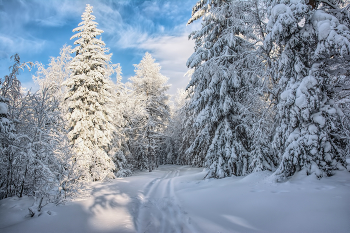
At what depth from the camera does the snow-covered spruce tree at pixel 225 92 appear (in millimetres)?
9922

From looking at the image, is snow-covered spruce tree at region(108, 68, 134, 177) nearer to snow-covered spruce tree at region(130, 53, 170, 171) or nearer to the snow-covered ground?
snow-covered spruce tree at region(130, 53, 170, 171)

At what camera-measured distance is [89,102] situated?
1306 centimetres

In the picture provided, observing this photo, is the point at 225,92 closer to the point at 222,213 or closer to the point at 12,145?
the point at 222,213

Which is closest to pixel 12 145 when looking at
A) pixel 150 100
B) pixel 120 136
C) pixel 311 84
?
pixel 311 84

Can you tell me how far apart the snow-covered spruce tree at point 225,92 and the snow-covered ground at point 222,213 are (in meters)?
3.90

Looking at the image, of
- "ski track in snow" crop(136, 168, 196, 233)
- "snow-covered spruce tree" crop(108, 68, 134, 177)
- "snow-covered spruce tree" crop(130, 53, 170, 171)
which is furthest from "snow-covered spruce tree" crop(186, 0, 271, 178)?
"snow-covered spruce tree" crop(130, 53, 170, 171)

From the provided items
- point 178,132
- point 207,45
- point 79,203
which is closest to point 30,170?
point 79,203

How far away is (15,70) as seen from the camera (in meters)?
6.53

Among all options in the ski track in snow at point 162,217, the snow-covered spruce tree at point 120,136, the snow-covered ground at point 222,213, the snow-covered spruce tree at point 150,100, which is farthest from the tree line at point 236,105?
the snow-covered spruce tree at point 150,100

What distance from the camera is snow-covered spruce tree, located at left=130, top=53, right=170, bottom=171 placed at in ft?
70.3

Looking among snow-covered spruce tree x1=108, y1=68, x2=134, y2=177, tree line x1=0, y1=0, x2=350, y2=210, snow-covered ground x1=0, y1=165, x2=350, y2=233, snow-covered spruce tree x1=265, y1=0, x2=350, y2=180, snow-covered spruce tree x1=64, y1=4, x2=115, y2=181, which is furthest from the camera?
snow-covered spruce tree x1=108, y1=68, x2=134, y2=177

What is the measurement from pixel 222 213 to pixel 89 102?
11.6m

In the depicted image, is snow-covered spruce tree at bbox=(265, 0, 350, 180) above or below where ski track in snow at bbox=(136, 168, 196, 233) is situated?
above

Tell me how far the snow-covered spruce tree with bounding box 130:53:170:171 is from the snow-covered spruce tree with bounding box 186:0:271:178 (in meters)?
10.6
